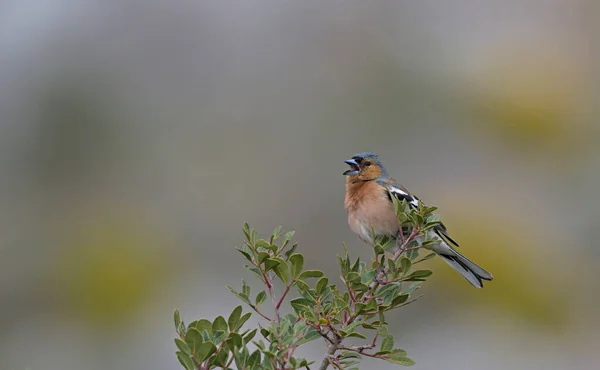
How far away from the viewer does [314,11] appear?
12430 millimetres

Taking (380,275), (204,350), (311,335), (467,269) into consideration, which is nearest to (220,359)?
(204,350)

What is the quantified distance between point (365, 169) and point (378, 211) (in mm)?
441

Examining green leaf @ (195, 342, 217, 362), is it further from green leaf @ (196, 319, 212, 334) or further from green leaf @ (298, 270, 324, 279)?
green leaf @ (298, 270, 324, 279)

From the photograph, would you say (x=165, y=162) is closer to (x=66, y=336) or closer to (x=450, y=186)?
(x=66, y=336)

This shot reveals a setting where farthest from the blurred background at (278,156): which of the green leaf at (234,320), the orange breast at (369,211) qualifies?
the green leaf at (234,320)

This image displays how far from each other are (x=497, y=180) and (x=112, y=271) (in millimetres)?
5796

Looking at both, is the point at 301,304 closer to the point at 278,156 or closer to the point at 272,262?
the point at 272,262

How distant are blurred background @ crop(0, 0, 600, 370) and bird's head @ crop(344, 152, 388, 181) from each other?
3410mm

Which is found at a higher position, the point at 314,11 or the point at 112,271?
the point at 314,11

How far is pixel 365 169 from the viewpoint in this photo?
10.5ft

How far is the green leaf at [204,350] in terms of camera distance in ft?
4.22

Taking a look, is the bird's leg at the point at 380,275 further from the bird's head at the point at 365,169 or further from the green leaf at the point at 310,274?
the bird's head at the point at 365,169

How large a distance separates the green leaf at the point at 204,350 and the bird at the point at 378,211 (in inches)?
46.1

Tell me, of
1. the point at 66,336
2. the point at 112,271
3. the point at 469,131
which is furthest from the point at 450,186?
the point at 66,336
